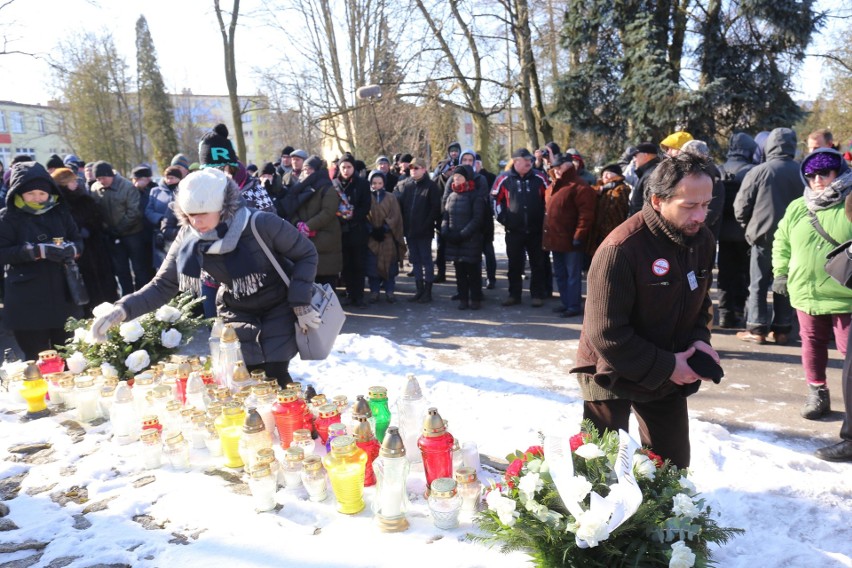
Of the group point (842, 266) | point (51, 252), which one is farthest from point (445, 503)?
point (51, 252)

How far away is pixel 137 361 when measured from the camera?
3869mm

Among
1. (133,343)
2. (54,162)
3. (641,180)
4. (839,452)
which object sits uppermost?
(54,162)

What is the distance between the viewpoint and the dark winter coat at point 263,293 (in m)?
3.37

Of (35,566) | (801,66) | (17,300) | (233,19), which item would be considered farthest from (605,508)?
(233,19)

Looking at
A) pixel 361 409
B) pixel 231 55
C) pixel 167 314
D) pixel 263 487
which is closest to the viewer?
pixel 263 487

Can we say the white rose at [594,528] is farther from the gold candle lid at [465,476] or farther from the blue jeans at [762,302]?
the blue jeans at [762,302]

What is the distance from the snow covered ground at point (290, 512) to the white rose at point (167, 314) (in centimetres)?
88

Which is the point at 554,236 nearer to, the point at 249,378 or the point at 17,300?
the point at 249,378

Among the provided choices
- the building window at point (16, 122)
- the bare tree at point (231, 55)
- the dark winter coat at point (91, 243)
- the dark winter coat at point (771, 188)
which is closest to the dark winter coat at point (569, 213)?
the dark winter coat at point (771, 188)

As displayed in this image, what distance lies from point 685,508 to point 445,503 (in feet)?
2.71

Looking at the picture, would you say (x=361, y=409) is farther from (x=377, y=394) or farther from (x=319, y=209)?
(x=319, y=209)

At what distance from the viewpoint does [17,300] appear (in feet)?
16.1

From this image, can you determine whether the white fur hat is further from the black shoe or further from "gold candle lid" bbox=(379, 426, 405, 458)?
the black shoe

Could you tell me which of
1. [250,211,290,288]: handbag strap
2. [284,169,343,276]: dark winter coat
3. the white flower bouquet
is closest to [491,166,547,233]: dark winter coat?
[284,169,343,276]: dark winter coat
